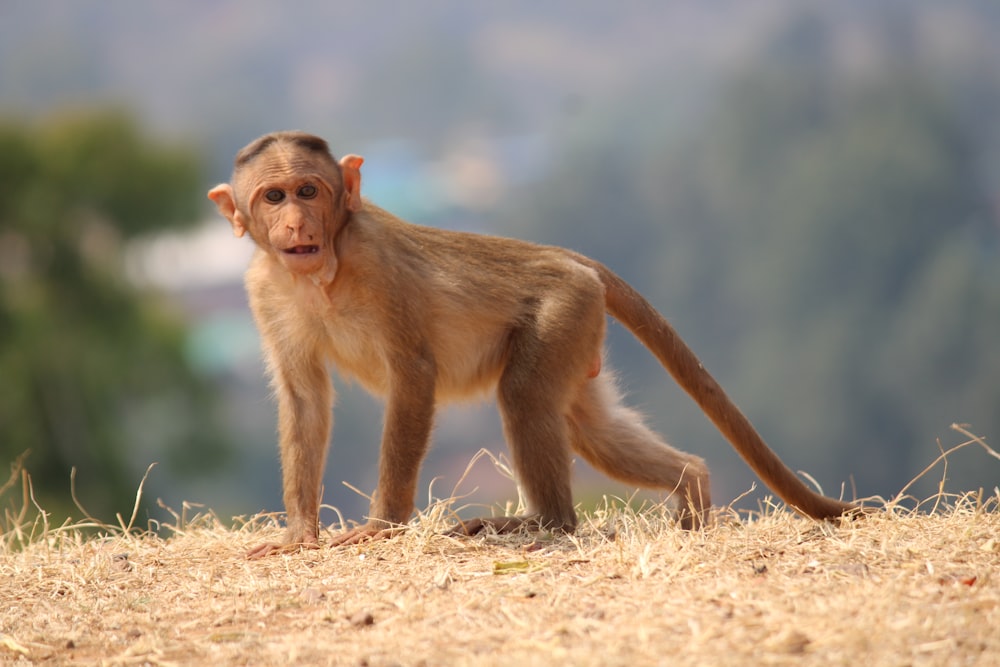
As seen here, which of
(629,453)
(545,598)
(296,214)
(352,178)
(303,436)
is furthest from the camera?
(629,453)

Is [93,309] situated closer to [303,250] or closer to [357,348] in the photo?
[357,348]

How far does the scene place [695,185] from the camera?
182 feet

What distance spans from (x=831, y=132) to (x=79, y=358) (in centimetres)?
3583

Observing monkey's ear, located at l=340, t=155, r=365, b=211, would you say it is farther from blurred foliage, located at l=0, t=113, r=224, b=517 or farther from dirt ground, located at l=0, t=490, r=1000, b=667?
blurred foliage, located at l=0, t=113, r=224, b=517

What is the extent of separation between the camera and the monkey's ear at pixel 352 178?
624 cm

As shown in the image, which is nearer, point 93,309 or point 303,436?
point 303,436

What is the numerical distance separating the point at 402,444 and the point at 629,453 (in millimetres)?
1345

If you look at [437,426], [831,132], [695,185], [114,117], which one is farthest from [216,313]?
[437,426]

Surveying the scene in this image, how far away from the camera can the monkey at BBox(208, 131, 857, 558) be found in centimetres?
615

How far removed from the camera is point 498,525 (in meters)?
6.21

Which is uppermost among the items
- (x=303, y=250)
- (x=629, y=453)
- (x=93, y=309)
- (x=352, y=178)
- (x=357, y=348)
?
(x=352, y=178)

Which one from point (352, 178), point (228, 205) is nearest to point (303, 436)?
point (228, 205)

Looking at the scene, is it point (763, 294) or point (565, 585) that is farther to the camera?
point (763, 294)

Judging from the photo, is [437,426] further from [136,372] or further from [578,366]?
[136,372]
